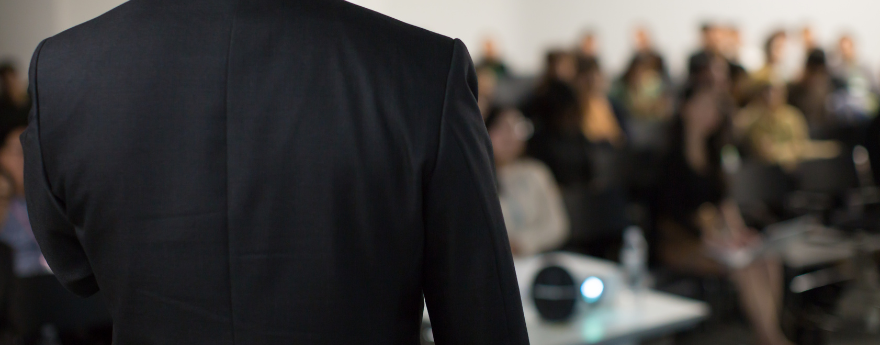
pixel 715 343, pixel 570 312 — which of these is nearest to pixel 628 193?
pixel 715 343

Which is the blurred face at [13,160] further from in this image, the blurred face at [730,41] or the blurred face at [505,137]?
the blurred face at [730,41]

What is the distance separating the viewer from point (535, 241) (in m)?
3.22

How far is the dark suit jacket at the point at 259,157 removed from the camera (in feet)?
2.47

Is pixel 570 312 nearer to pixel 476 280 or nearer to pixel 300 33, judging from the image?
pixel 476 280

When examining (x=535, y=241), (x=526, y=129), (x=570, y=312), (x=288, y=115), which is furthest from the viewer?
(x=526, y=129)

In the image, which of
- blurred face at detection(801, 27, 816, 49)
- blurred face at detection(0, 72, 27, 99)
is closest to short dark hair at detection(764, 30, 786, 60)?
blurred face at detection(801, 27, 816, 49)

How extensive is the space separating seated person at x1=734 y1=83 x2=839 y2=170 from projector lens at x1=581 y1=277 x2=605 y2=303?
10.3ft

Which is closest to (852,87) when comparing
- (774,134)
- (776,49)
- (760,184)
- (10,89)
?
(776,49)

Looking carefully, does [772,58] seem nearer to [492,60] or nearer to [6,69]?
[492,60]

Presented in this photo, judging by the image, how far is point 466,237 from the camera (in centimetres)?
79

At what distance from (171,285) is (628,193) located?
12.2 ft

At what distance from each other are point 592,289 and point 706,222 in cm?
175

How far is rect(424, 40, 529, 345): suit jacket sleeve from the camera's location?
773 mm

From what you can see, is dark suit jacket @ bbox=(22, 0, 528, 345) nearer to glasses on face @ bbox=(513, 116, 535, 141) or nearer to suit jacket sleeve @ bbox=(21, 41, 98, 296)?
suit jacket sleeve @ bbox=(21, 41, 98, 296)
